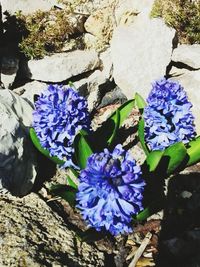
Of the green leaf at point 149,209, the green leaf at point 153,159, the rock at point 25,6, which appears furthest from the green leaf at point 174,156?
the rock at point 25,6

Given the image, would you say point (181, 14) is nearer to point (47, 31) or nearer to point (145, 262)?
point (47, 31)

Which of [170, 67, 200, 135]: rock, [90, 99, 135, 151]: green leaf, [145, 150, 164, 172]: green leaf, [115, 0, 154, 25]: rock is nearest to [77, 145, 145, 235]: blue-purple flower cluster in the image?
[145, 150, 164, 172]: green leaf

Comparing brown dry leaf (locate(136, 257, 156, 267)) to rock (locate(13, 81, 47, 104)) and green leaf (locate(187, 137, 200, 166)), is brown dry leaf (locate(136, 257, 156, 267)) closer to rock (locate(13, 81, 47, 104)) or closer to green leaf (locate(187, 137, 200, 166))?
green leaf (locate(187, 137, 200, 166))

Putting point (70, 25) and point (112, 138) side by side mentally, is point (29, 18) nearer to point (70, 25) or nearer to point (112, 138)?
point (70, 25)

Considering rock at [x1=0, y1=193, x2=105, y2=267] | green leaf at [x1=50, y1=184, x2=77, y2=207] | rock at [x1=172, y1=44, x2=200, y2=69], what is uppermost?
rock at [x1=172, y1=44, x2=200, y2=69]

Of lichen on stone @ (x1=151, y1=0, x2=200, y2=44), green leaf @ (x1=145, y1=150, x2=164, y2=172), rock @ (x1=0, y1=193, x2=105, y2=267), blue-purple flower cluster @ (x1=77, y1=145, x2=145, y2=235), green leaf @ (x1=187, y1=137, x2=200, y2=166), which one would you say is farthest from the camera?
lichen on stone @ (x1=151, y1=0, x2=200, y2=44)

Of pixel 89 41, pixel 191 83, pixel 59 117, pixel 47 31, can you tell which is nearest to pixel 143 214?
pixel 59 117
